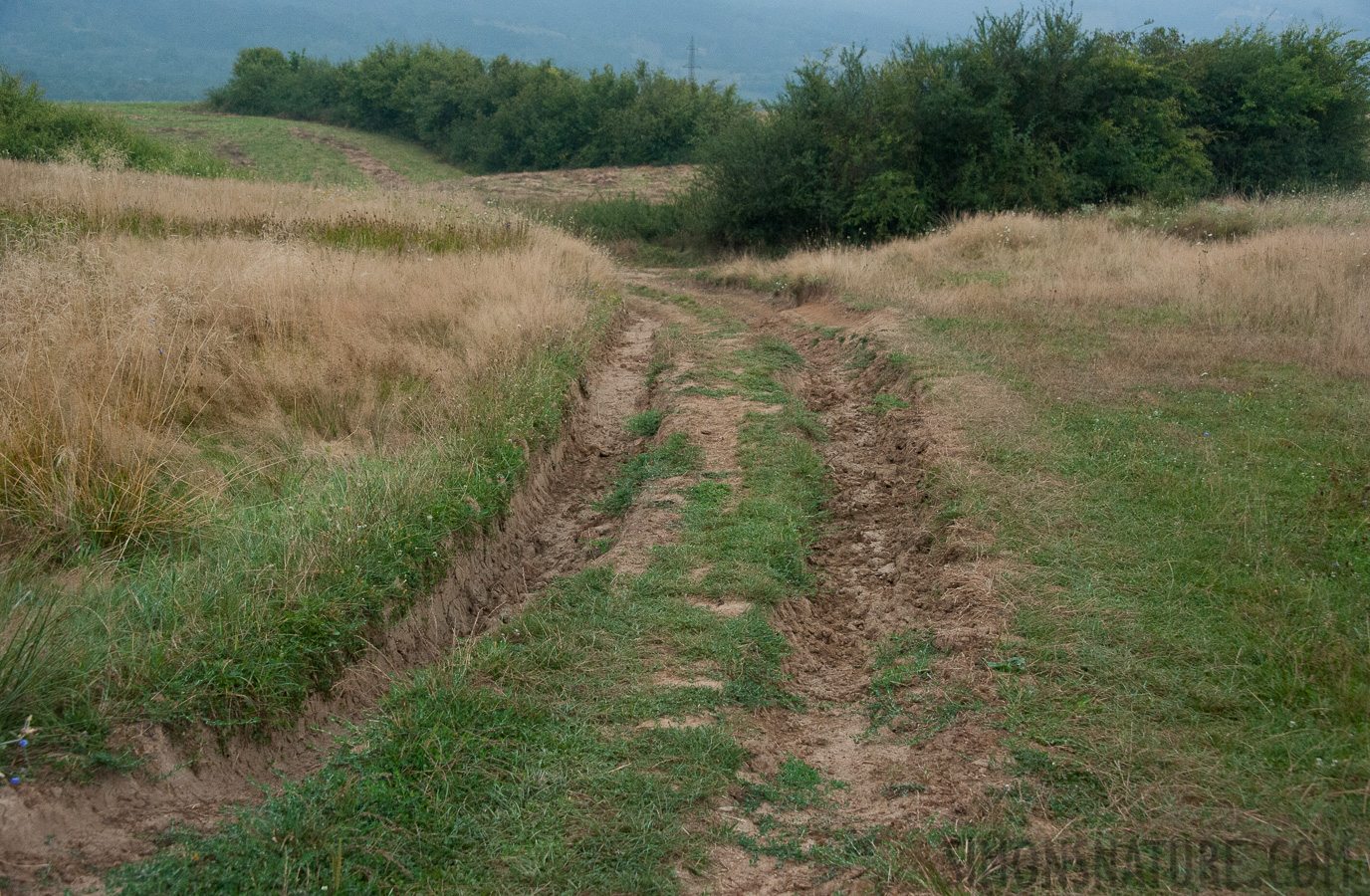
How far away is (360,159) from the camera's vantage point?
43.5 meters

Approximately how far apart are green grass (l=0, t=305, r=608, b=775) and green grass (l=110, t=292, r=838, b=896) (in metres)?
0.49

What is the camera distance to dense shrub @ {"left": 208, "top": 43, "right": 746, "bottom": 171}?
146ft


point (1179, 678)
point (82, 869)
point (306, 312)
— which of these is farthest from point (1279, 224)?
point (82, 869)

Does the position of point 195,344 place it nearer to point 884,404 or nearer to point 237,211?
point 884,404

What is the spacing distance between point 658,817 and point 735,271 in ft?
52.3

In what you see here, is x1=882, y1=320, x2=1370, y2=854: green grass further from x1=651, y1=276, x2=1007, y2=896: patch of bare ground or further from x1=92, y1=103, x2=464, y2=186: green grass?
A: x1=92, y1=103, x2=464, y2=186: green grass

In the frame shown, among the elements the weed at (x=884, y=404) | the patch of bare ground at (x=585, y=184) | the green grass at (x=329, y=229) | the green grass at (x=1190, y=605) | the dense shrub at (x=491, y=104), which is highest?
the dense shrub at (x=491, y=104)

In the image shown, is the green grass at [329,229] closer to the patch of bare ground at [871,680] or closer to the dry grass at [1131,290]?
the dry grass at [1131,290]

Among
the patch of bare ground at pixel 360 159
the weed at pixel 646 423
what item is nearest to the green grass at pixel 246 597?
the weed at pixel 646 423

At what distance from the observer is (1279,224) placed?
1395 cm

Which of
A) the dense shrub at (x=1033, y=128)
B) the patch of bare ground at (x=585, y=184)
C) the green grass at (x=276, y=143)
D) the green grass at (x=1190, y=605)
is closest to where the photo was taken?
the green grass at (x=1190, y=605)

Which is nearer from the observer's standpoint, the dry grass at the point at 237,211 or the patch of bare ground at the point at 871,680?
the patch of bare ground at the point at 871,680

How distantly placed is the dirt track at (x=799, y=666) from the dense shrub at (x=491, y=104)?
116 ft

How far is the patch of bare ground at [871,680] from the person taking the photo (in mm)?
2998
